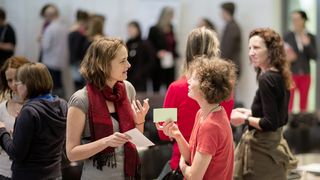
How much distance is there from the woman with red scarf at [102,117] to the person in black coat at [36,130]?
0.34m

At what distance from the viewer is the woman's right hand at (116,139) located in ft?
11.4

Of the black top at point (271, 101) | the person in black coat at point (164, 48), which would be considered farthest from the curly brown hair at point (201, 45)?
the person in black coat at point (164, 48)

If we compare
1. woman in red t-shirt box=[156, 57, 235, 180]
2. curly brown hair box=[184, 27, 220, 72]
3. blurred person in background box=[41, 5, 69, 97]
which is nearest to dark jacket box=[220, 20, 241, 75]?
blurred person in background box=[41, 5, 69, 97]

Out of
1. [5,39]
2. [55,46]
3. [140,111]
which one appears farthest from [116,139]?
[55,46]

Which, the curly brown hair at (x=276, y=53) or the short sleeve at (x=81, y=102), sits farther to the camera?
the curly brown hair at (x=276, y=53)

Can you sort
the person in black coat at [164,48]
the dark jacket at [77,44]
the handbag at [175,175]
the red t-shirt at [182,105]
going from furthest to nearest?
the person in black coat at [164,48]
the dark jacket at [77,44]
the red t-shirt at [182,105]
the handbag at [175,175]

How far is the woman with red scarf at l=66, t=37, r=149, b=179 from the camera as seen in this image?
358 centimetres

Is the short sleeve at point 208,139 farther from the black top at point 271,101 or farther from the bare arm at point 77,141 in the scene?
the black top at point 271,101

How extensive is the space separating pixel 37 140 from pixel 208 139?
1079mm

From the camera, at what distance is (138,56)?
32.7 ft

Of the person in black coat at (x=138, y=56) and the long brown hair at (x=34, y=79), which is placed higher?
the long brown hair at (x=34, y=79)

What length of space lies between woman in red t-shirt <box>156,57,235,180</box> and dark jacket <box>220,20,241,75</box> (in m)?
6.25

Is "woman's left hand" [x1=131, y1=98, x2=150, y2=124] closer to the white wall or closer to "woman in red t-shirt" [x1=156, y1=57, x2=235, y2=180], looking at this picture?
"woman in red t-shirt" [x1=156, y1=57, x2=235, y2=180]

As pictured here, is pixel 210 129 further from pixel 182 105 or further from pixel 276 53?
pixel 276 53
